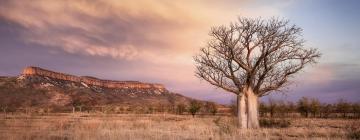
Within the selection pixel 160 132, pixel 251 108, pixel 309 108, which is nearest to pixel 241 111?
pixel 251 108

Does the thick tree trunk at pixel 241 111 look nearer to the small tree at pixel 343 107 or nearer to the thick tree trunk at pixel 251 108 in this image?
the thick tree trunk at pixel 251 108

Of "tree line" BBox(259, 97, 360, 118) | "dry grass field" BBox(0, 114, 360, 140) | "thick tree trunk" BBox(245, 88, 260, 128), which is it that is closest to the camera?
"dry grass field" BBox(0, 114, 360, 140)

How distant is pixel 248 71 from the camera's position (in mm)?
25797

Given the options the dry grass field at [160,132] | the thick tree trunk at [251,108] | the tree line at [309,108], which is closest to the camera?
the dry grass field at [160,132]

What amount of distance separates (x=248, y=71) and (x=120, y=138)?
40.2 feet

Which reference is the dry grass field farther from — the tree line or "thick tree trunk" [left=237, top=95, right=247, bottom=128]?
the tree line

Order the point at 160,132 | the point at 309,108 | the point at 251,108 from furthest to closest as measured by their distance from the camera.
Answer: the point at 309,108 < the point at 251,108 < the point at 160,132

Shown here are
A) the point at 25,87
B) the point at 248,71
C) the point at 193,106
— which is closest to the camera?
the point at 248,71

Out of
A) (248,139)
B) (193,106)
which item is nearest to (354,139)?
(248,139)

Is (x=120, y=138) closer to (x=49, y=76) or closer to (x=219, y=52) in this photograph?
(x=219, y=52)

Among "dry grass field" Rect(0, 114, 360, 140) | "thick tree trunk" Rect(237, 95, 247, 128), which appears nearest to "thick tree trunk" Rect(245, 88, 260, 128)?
"thick tree trunk" Rect(237, 95, 247, 128)

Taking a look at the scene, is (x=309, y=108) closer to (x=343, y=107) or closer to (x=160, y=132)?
(x=343, y=107)

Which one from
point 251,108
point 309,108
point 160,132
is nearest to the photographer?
point 160,132

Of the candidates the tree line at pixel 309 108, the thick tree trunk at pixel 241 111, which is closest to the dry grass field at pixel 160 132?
the thick tree trunk at pixel 241 111
